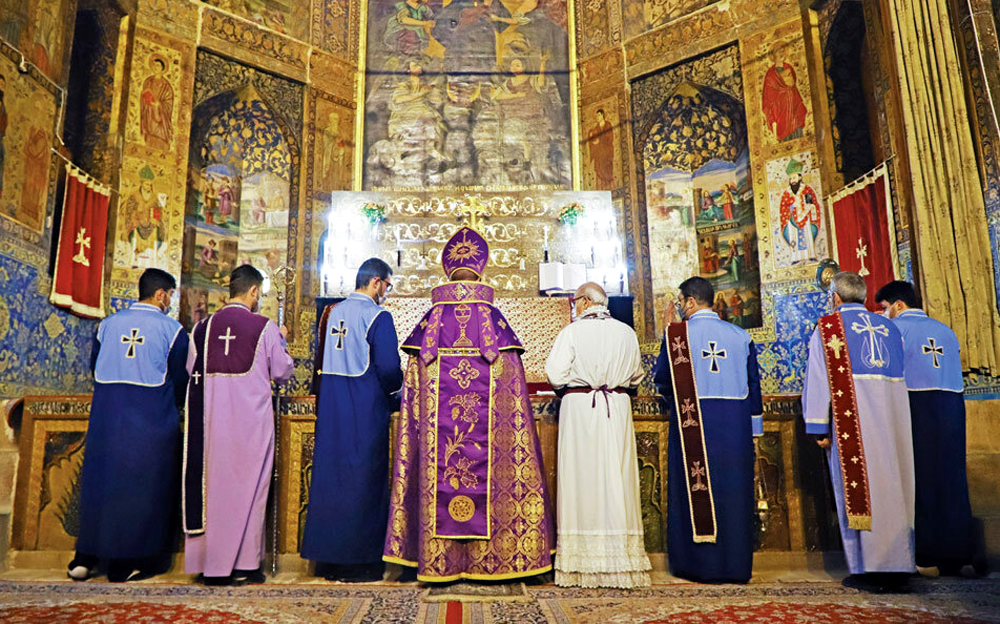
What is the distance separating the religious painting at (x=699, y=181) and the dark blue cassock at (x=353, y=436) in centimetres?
701

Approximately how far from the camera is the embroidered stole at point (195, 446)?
187 inches

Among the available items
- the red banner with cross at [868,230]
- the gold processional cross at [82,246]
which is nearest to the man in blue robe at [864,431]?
the red banner with cross at [868,230]

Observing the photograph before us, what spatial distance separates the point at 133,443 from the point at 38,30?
5.16 meters

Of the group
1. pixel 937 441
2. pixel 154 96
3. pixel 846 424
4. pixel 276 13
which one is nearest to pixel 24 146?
pixel 154 96

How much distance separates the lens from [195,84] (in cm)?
1077

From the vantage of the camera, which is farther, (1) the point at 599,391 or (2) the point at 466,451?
(1) the point at 599,391

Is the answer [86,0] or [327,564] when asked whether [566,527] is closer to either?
[327,564]

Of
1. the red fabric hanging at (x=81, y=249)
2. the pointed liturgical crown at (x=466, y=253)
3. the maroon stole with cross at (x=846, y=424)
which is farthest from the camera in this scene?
the red fabric hanging at (x=81, y=249)

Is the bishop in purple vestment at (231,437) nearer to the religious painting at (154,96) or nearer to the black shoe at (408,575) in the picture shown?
the black shoe at (408,575)

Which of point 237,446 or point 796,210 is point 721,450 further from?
point 796,210

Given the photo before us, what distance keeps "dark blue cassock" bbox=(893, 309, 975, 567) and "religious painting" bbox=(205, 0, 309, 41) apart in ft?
34.2

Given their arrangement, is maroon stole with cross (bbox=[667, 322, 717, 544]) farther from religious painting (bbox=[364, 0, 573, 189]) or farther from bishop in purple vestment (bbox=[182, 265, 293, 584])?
religious painting (bbox=[364, 0, 573, 189])

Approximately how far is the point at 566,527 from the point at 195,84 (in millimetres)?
9181

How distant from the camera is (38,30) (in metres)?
7.49
